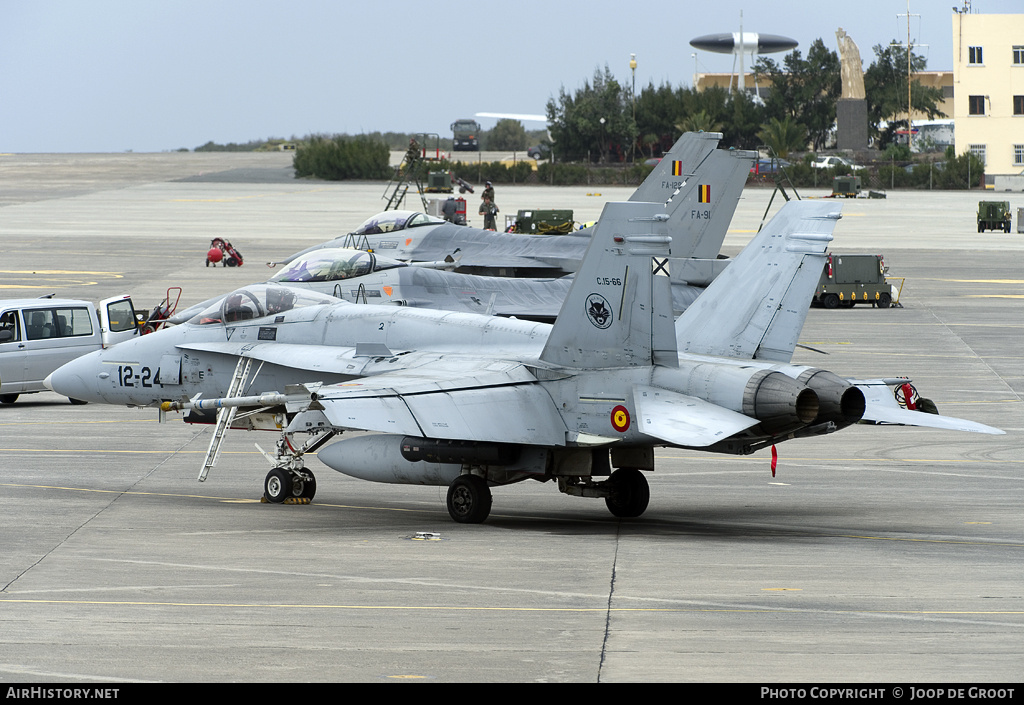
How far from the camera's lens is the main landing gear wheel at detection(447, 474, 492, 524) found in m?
15.9

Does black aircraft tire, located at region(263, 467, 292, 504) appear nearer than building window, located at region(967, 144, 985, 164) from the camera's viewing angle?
Yes

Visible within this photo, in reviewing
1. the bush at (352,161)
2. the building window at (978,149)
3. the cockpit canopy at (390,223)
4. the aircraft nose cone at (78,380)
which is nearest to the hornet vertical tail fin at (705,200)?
the cockpit canopy at (390,223)

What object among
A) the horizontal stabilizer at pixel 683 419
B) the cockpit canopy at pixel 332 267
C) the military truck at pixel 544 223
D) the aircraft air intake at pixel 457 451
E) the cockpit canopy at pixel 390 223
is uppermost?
the cockpit canopy at pixel 390 223

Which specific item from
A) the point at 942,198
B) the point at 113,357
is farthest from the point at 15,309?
the point at 942,198

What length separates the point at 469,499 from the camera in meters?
16.0

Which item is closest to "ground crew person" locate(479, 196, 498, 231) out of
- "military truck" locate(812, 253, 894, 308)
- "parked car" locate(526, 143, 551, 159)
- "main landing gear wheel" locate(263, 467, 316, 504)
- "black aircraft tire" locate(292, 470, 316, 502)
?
"military truck" locate(812, 253, 894, 308)

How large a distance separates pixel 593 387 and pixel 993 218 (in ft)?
189

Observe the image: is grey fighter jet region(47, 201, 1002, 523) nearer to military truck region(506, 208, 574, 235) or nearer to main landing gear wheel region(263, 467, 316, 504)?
main landing gear wheel region(263, 467, 316, 504)

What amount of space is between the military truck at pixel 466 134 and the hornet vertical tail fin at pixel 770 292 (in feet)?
385

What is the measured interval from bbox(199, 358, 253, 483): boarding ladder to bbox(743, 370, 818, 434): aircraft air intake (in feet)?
23.0

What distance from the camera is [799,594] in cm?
1186

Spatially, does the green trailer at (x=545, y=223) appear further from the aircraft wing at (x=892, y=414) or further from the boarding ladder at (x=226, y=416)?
the aircraft wing at (x=892, y=414)

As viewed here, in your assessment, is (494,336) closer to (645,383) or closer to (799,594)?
(645,383)

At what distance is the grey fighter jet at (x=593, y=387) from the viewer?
14516mm
